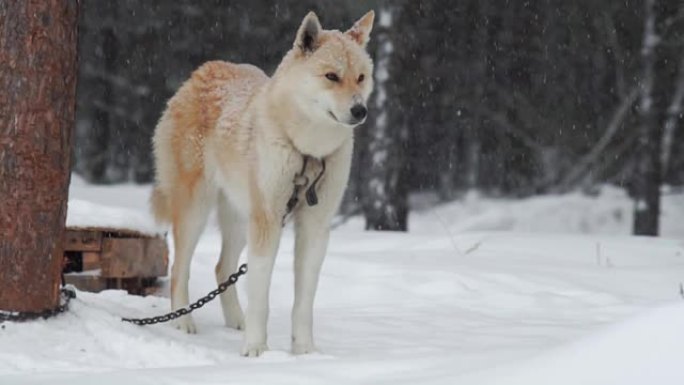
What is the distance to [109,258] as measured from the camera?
244 inches

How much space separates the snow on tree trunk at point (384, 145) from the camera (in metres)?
11.4

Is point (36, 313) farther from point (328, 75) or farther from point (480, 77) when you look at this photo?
point (480, 77)

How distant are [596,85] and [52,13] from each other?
13.0 meters

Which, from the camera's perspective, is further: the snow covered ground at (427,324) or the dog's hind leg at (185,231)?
the dog's hind leg at (185,231)

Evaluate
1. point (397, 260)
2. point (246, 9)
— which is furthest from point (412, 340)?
point (246, 9)

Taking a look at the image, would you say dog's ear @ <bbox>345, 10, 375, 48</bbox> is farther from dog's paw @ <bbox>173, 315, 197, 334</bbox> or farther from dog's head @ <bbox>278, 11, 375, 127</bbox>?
dog's paw @ <bbox>173, 315, 197, 334</bbox>

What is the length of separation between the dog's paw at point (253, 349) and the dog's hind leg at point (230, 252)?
1.00 meters

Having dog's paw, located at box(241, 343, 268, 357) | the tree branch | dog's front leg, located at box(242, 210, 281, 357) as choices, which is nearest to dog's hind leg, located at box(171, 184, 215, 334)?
dog's front leg, located at box(242, 210, 281, 357)

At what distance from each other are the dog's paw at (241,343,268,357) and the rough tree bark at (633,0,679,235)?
9.16 meters

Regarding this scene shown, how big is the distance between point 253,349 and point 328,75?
4.23 ft

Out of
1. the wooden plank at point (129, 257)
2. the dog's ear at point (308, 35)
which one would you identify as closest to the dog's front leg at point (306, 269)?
the dog's ear at point (308, 35)

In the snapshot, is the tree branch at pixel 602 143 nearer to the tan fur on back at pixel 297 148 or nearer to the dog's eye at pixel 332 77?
the tan fur on back at pixel 297 148

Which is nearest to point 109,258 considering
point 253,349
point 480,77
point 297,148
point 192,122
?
point 192,122

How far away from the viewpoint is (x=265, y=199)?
4.60m
